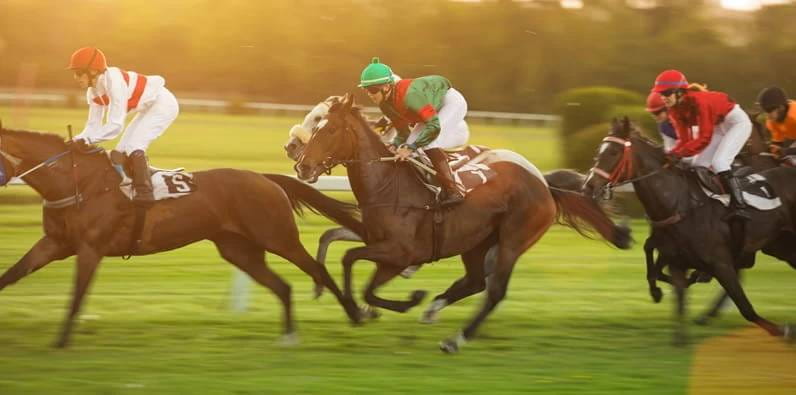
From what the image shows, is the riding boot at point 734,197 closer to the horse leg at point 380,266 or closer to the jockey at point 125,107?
the horse leg at point 380,266

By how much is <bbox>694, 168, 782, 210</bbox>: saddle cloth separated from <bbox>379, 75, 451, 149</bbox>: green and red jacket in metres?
1.81

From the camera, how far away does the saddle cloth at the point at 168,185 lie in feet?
24.3

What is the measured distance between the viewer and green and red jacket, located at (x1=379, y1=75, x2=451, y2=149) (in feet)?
24.7

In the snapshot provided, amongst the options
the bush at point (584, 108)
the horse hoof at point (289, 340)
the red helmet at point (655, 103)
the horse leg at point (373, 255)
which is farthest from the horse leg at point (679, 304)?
A: the bush at point (584, 108)

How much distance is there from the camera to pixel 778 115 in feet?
30.3

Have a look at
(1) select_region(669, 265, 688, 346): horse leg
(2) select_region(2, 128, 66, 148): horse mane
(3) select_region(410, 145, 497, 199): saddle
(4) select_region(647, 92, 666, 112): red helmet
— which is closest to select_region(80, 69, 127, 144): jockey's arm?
(2) select_region(2, 128, 66, 148): horse mane

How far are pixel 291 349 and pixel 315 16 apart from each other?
81.5 feet

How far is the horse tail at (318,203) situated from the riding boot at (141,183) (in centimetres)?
90

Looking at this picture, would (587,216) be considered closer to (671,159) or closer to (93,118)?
(671,159)

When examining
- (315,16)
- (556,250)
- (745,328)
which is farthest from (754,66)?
(745,328)

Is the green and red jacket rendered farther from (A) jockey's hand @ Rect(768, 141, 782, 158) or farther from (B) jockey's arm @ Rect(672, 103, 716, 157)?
(A) jockey's hand @ Rect(768, 141, 782, 158)

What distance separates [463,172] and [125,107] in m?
2.17

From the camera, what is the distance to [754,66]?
28.5m

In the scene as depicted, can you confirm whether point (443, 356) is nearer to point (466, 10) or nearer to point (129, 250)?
point (129, 250)
